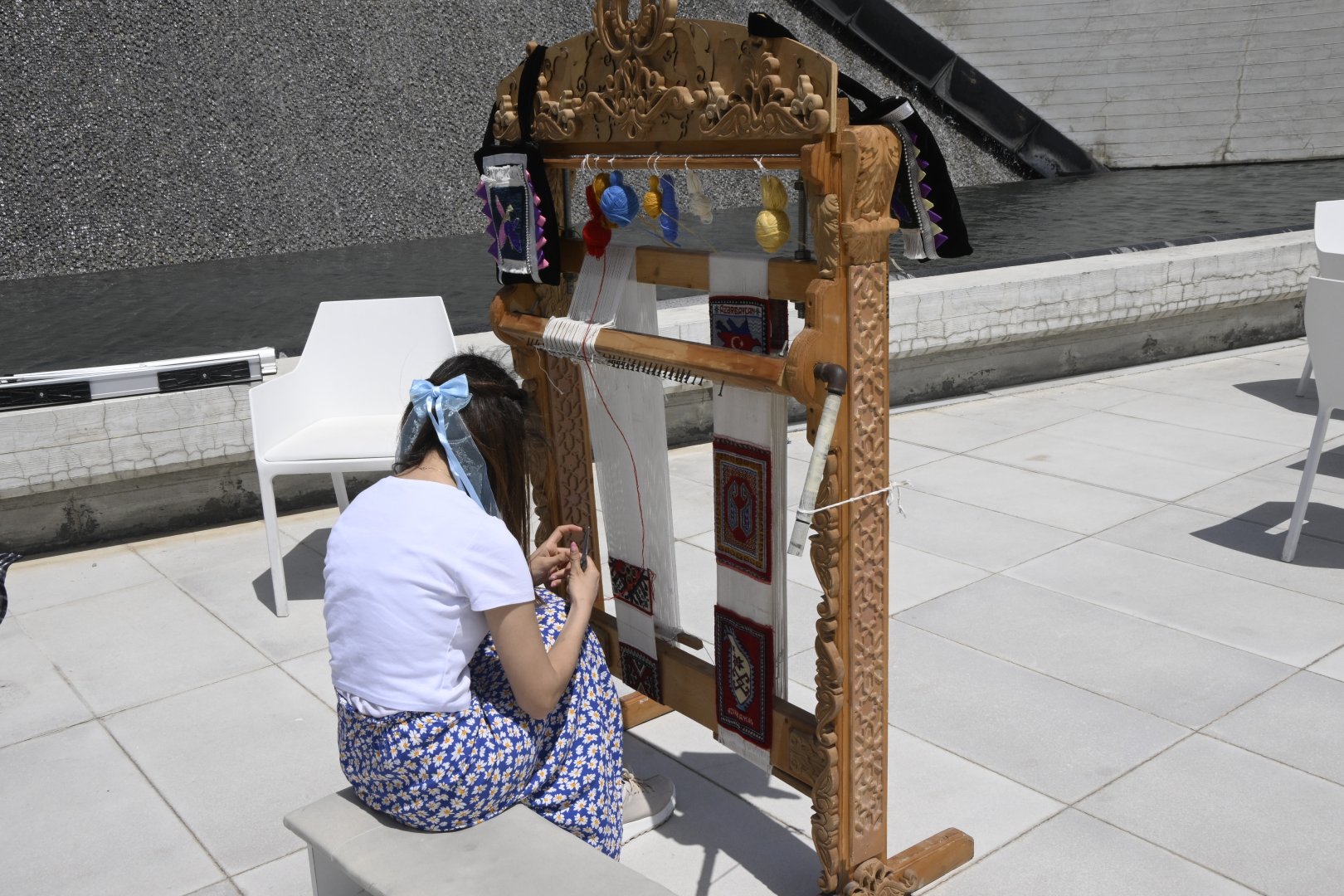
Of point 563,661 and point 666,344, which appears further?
point 666,344

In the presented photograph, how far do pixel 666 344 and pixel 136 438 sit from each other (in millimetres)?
2646

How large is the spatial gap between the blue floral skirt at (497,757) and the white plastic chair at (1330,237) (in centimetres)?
366

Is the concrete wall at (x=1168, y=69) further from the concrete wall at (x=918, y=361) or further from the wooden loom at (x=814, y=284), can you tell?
the wooden loom at (x=814, y=284)

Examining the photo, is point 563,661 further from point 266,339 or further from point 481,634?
point 266,339

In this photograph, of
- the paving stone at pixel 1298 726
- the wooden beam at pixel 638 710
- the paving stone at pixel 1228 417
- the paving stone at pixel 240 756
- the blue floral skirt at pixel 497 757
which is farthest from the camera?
the paving stone at pixel 1228 417

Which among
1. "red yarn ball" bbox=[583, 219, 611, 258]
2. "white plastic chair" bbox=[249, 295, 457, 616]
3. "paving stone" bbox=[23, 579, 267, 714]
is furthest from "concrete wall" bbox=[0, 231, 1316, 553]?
"red yarn ball" bbox=[583, 219, 611, 258]

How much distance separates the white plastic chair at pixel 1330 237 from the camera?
4.49 metres

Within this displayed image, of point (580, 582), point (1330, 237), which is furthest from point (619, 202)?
point (1330, 237)

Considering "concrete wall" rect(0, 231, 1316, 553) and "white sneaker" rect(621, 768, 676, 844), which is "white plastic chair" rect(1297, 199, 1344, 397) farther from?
"white sneaker" rect(621, 768, 676, 844)

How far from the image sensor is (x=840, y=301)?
1.82m

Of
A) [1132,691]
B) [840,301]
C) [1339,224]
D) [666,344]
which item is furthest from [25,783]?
[1339,224]

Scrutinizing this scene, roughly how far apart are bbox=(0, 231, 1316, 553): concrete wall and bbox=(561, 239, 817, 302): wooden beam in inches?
79.5

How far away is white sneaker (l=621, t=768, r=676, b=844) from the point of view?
2396mm

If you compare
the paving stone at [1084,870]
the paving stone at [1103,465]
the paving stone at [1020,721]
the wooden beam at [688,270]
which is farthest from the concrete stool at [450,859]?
the paving stone at [1103,465]
